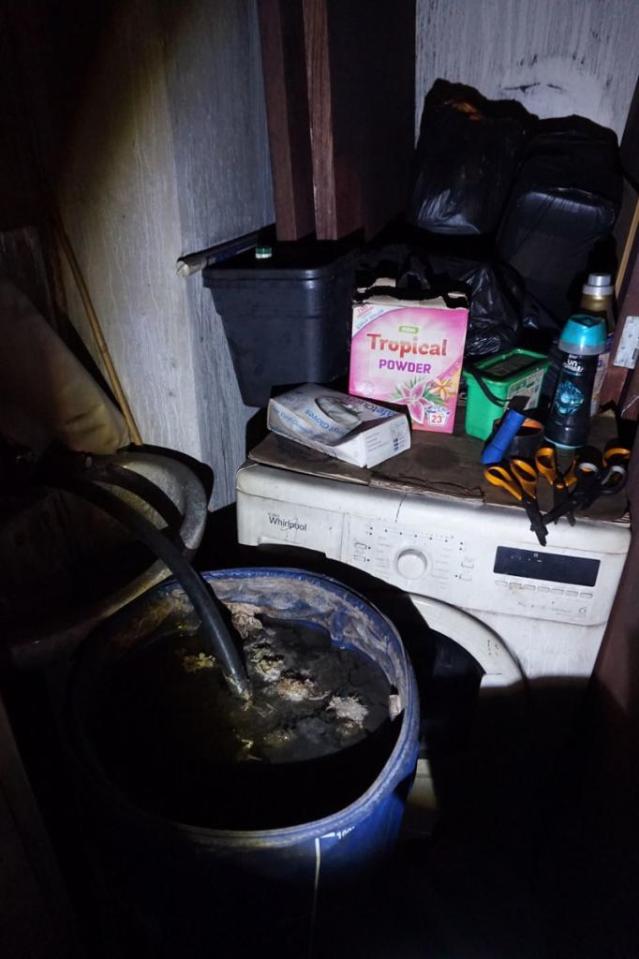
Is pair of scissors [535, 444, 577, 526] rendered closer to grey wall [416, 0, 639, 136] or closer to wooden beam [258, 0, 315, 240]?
wooden beam [258, 0, 315, 240]

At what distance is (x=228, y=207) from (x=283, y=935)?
129cm

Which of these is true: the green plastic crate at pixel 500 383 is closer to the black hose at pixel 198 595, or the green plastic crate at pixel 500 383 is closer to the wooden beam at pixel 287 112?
the wooden beam at pixel 287 112

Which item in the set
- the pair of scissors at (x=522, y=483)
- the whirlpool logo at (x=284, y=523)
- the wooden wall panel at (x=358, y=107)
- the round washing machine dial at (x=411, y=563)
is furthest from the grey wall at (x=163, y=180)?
the pair of scissors at (x=522, y=483)

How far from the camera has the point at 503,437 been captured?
1182 millimetres

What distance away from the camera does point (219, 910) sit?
846 mm

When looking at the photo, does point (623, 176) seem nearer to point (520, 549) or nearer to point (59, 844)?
point (520, 549)

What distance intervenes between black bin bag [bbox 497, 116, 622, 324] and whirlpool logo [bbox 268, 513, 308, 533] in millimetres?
842

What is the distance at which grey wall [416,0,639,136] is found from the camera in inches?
71.9

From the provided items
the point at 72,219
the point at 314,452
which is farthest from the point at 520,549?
the point at 72,219

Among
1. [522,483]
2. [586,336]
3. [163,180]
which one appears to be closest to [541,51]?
[586,336]

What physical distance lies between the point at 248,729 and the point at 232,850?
245mm

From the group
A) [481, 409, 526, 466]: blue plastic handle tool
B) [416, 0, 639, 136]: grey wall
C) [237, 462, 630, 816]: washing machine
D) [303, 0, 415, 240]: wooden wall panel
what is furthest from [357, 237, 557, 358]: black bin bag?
[416, 0, 639, 136]: grey wall

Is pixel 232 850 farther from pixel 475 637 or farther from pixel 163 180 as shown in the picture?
pixel 163 180

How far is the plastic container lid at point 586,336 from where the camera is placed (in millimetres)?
1158
